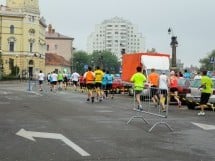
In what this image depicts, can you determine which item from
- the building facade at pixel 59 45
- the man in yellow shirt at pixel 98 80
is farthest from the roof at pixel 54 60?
the man in yellow shirt at pixel 98 80

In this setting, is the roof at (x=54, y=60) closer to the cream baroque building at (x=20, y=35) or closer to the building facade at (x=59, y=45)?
the building facade at (x=59, y=45)

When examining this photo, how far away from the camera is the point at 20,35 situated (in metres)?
138

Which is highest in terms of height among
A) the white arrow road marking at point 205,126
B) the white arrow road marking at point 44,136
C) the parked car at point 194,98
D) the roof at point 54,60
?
the roof at point 54,60

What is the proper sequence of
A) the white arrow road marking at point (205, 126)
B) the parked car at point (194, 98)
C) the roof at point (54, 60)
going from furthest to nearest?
the roof at point (54, 60) < the parked car at point (194, 98) < the white arrow road marking at point (205, 126)

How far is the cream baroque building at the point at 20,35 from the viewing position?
13575 cm

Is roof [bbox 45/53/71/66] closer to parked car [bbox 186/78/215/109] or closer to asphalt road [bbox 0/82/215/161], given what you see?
parked car [bbox 186/78/215/109]

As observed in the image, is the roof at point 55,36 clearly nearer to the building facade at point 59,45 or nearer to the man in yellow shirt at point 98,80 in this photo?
the building facade at point 59,45

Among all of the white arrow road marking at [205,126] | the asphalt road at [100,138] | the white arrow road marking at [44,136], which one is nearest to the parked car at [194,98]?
the asphalt road at [100,138]

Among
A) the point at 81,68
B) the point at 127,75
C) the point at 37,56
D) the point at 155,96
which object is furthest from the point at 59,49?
the point at 155,96

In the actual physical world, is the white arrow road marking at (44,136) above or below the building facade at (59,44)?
below

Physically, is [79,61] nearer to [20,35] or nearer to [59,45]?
[59,45]

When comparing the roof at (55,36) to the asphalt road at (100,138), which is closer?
the asphalt road at (100,138)

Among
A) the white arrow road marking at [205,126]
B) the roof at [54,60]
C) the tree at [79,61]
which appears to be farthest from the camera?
the tree at [79,61]

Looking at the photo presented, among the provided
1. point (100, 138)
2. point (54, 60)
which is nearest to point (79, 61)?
point (54, 60)
